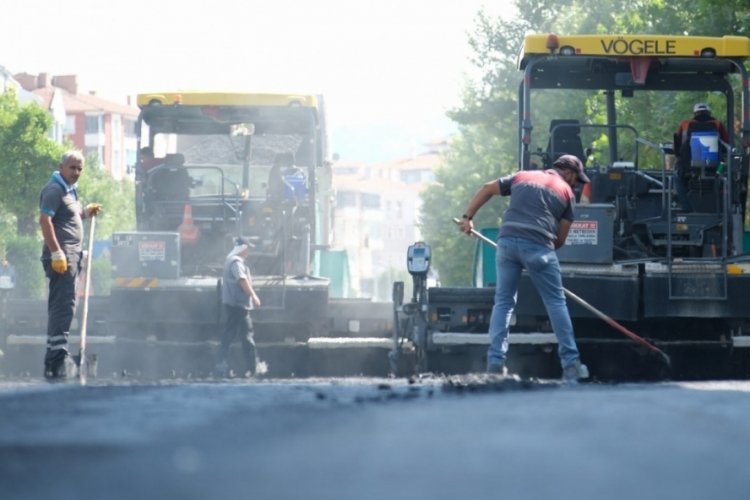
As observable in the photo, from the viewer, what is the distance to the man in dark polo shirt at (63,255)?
36.6 ft

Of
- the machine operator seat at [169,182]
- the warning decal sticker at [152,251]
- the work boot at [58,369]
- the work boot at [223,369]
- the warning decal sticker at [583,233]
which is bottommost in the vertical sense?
the work boot at [223,369]

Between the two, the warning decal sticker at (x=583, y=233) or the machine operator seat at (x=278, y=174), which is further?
the machine operator seat at (x=278, y=174)

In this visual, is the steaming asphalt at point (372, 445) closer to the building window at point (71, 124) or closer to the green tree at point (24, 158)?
the green tree at point (24, 158)

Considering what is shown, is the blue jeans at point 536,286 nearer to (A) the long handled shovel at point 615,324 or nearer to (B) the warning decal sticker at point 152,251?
(A) the long handled shovel at point 615,324

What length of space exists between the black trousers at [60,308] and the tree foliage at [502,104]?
11202 millimetres

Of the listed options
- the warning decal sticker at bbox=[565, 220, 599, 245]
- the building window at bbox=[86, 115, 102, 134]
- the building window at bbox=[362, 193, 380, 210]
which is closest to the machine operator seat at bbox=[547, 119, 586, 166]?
the warning decal sticker at bbox=[565, 220, 599, 245]

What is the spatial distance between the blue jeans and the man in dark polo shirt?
→ 129 inches

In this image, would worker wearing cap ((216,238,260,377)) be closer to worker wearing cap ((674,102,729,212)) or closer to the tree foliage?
worker wearing cap ((674,102,729,212))

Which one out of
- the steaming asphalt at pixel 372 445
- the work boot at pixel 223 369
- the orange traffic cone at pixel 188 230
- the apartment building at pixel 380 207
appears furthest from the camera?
the apartment building at pixel 380 207

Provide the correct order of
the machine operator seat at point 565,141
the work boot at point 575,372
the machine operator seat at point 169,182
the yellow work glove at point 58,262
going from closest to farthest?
the work boot at point 575,372, the yellow work glove at point 58,262, the machine operator seat at point 565,141, the machine operator seat at point 169,182

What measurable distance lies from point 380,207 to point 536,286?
154699mm

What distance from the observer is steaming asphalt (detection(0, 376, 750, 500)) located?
460cm

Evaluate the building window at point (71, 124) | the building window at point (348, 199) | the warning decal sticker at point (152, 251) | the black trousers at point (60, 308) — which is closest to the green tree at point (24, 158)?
the warning decal sticker at point (152, 251)

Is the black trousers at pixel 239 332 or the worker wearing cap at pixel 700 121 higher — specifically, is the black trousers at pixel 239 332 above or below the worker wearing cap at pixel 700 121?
below
